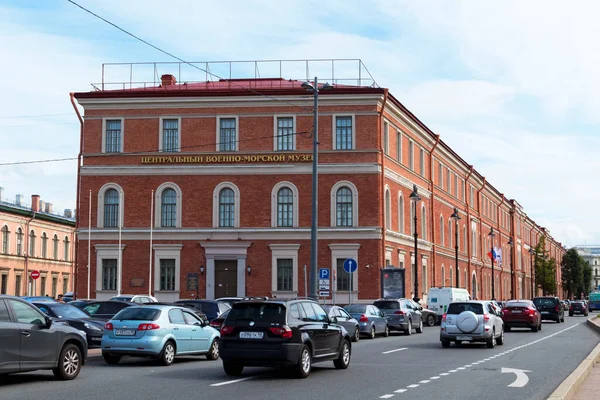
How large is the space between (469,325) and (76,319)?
12212mm

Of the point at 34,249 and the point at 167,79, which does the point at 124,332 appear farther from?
the point at 34,249

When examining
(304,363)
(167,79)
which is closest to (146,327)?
(304,363)

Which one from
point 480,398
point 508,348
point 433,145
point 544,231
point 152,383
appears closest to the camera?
point 480,398

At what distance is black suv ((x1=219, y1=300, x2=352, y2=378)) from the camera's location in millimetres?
16281

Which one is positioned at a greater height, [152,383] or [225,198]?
[225,198]

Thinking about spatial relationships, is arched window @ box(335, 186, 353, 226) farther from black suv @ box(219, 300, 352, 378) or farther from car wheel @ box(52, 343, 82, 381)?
car wheel @ box(52, 343, 82, 381)

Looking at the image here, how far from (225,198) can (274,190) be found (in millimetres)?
3026

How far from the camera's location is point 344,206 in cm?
4825

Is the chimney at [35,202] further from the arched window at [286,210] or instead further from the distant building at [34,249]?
the arched window at [286,210]

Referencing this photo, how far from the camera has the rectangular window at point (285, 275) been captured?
157ft

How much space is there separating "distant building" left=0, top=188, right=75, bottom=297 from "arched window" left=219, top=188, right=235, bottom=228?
2777 cm

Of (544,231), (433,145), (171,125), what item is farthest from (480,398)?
(544,231)

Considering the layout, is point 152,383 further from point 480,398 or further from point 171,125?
point 171,125

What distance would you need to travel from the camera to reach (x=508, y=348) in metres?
26.7
